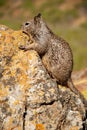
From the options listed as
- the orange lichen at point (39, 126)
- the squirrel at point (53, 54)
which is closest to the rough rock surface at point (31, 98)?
the orange lichen at point (39, 126)

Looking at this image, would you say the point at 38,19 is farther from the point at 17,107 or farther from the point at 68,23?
the point at 68,23

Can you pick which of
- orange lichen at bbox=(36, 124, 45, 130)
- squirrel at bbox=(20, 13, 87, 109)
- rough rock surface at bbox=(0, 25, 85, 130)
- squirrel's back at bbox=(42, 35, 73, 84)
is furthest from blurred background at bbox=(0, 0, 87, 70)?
orange lichen at bbox=(36, 124, 45, 130)

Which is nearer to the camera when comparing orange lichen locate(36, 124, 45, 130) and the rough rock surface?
the rough rock surface

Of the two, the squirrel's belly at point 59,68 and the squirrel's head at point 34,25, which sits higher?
the squirrel's head at point 34,25

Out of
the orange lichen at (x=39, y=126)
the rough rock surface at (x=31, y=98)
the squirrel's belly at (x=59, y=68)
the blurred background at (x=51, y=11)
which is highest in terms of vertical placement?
the blurred background at (x=51, y=11)

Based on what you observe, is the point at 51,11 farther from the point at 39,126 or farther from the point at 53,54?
the point at 39,126

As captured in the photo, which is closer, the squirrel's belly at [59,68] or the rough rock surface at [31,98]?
the rough rock surface at [31,98]

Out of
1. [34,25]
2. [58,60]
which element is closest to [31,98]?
[58,60]

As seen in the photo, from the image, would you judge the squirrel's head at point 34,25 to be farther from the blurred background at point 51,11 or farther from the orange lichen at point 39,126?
the blurred background at point 51,11

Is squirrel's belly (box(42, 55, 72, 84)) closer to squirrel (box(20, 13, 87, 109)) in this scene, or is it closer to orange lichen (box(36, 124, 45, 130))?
squirrel (box(20, 13, 87, 109))
